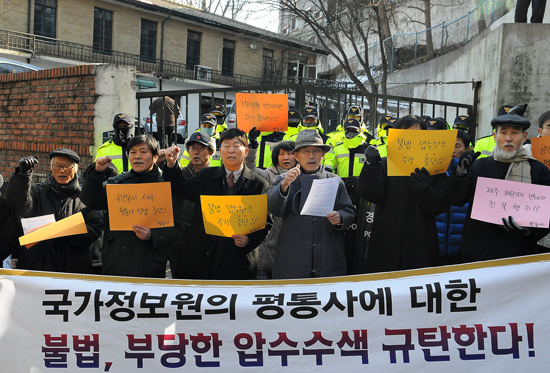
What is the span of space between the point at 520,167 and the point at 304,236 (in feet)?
5.35

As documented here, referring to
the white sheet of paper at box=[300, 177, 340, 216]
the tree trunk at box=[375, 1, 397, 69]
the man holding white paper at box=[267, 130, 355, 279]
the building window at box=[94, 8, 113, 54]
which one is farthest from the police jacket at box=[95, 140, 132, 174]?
the building window at box=[94, 8, 113, 54]

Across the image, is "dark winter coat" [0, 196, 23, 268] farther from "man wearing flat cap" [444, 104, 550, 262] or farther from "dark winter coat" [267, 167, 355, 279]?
"man wearing flat cap" [444, 104, 550, 262]

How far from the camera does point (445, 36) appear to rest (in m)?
18.0

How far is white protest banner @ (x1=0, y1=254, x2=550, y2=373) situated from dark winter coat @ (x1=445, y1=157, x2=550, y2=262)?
44cm

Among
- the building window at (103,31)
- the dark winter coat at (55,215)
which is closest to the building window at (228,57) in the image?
the building window at (103,31)

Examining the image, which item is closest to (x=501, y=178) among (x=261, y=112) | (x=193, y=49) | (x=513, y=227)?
(x=513, y=227)

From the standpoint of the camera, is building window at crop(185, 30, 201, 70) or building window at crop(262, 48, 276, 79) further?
building window at crop(262, 48, 276, 79)

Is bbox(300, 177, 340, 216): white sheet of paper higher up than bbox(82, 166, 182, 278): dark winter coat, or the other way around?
bbox(300, 177, 340, 216): white sheet of paper

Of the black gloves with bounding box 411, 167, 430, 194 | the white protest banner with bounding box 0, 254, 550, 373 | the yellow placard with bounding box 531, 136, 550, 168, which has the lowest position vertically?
the white protest banner with bounding box 0, 254, 550, 373

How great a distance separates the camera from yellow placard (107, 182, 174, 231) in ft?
12.1

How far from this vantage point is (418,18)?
83.1 ft

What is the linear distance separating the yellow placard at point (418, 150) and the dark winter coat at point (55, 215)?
2.33m

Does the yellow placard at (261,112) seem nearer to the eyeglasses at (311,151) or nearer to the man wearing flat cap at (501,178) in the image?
the eyeglasses at (311,151)

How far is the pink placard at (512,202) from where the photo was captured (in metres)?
3.43
